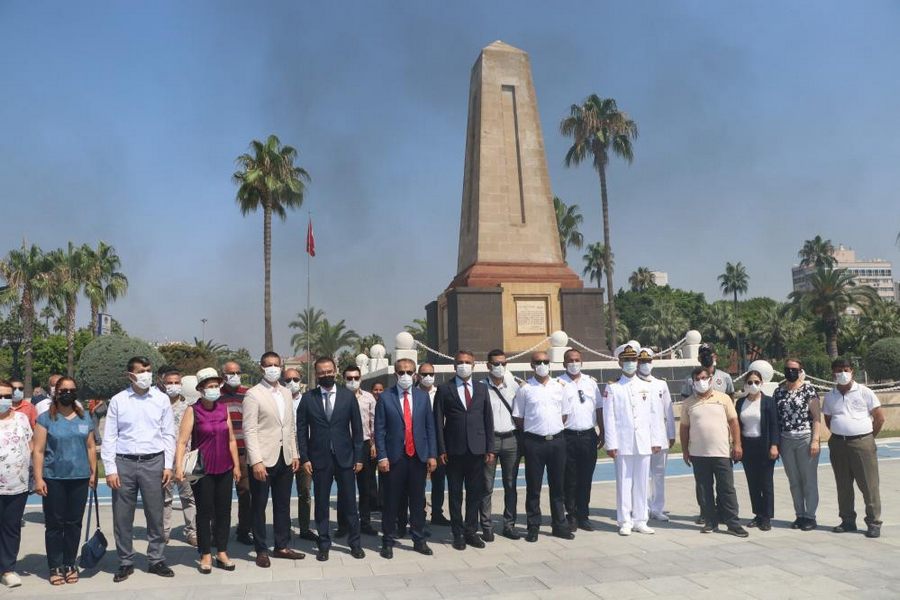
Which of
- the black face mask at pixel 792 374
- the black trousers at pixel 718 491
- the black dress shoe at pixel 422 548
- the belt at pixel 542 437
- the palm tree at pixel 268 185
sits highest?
the palm tree at pixel 268 185

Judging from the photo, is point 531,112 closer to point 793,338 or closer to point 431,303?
point 431,303

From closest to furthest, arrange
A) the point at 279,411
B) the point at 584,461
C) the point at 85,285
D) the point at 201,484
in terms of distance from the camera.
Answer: the point at 201,484 → the point at 279,411 → the point at 584,461 → the point at 85,285

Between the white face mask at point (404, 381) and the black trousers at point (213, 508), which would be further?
the white face mask at point (404, 381)

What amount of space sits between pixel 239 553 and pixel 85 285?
3721cm

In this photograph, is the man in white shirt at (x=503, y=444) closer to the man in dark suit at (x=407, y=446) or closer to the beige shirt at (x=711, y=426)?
the man in dark suit at (x=407, y=446)

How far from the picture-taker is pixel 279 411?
656 centimetres

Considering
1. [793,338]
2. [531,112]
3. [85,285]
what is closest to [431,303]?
[531,112]

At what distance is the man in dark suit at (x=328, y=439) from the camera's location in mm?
6535

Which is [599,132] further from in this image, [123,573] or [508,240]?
[123,573]

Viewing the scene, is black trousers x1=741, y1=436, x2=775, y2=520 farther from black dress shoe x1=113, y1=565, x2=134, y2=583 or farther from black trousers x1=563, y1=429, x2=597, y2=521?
black dress shoe x1=113, y1=565, x2=134, y2=583

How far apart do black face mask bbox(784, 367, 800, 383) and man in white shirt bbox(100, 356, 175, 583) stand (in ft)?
20.9

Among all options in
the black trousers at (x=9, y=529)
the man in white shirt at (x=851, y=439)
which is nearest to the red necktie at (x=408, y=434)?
the black trousers at (x=9, y=529)

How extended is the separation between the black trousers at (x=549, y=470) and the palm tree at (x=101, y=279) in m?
37.4

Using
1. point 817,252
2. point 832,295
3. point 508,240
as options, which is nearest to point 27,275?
point 508,240
